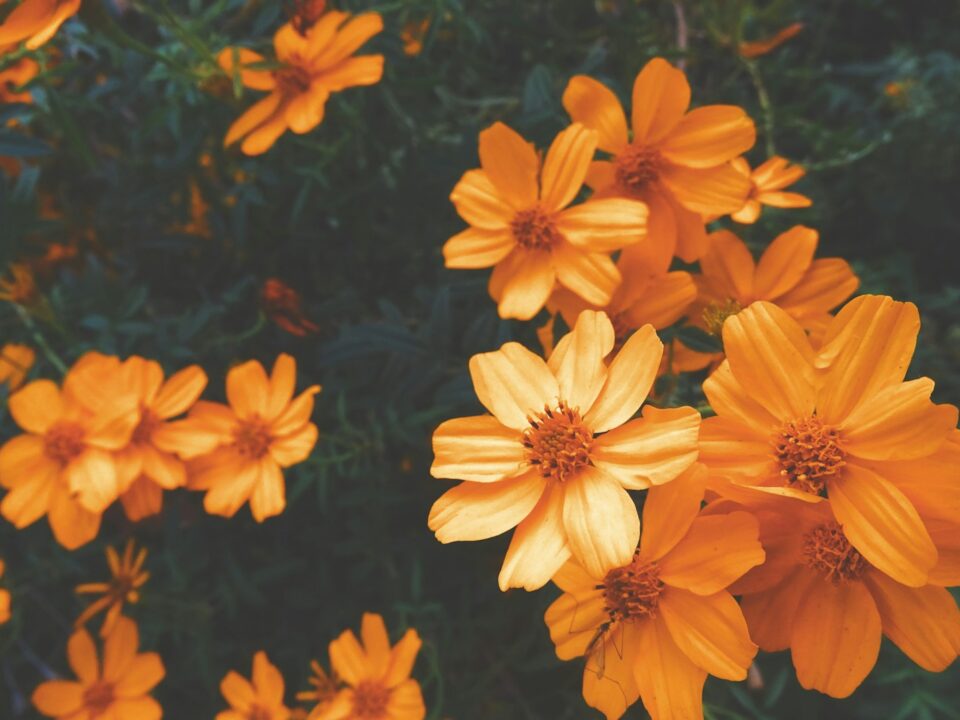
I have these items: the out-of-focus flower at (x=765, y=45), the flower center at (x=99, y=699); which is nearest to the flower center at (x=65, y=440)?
the flower center at (x=99, y=699)

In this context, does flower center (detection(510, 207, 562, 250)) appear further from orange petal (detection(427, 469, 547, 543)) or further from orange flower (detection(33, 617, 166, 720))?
orange flower (detection(33, 617, 166, 720))

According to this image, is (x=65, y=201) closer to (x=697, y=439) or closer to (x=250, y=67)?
(x=250, y=67)

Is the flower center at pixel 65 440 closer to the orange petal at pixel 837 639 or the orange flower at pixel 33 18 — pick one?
the orange flower at pixel 33 18

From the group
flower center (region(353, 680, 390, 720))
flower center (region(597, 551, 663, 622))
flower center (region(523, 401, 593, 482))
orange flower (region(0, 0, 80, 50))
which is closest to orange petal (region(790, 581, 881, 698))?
flower center (region(597, 551, 663, 622))

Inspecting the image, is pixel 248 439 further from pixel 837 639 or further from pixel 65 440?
pixel 837 639

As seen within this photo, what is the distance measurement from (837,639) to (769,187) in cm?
63

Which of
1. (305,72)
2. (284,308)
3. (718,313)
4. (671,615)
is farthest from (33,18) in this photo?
(671,615)

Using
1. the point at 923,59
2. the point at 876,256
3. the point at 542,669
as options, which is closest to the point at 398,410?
the point at 542,669

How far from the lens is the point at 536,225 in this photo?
3.51ft

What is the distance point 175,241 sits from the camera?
5.42 ft

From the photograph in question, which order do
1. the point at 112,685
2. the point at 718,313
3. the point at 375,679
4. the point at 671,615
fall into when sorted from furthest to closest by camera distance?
the point at 112,685
the point at 375,679
the point at 718,313
the point at 671,615

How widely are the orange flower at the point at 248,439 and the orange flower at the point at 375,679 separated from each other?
0.23m

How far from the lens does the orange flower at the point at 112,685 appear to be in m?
1.34

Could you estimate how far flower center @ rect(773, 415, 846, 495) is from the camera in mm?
708
